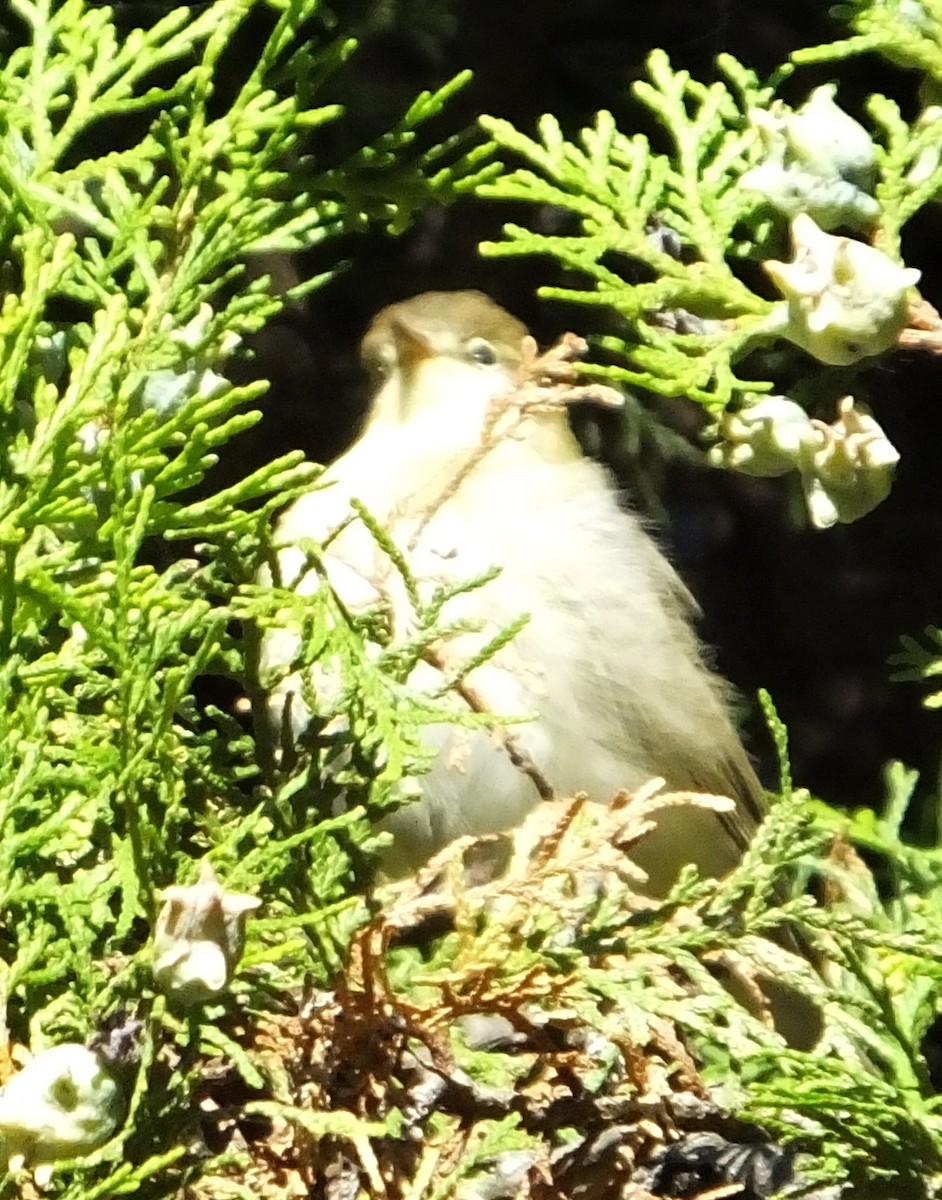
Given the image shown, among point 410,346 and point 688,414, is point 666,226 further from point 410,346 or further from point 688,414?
point 688,414

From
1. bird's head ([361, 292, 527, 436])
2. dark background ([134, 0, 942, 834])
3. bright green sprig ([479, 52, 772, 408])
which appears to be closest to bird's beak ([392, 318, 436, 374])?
bird's head ([361, 292, 527, 436])

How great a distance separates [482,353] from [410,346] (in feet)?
0.31

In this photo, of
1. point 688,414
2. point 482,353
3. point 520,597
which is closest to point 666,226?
A: point 520,597

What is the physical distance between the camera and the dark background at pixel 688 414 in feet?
6.43

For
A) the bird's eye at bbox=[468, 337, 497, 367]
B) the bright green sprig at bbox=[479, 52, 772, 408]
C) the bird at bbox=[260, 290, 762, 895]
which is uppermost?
the bright green sprig at bbox=[479, 52, 772, 408]

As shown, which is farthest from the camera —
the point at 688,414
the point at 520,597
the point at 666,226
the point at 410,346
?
the point at 688,414

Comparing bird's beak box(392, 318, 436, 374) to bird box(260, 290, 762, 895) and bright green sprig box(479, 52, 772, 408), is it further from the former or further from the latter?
bright green sprig box(479, 52, 772, 408)

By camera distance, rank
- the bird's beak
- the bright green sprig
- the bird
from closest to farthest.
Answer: the bright green sprig < the bird < the bird's beak

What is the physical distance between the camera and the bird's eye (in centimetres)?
192

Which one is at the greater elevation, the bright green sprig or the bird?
the bright green sprig

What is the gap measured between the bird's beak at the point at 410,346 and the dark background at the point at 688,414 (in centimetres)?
16

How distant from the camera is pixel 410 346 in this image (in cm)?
193

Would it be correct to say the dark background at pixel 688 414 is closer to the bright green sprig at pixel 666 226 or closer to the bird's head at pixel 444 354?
the bird's head at pixel 444 354

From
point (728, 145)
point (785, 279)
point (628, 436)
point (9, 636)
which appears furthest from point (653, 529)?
point (9, 636)
